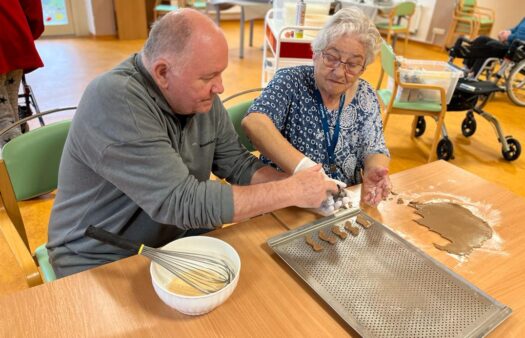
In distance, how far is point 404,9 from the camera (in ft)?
18.8

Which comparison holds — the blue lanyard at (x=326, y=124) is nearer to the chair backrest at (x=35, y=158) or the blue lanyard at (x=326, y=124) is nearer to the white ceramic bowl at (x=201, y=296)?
the white ceramic bowl at (x=201, y=296)

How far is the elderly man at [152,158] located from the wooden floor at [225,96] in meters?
0.31

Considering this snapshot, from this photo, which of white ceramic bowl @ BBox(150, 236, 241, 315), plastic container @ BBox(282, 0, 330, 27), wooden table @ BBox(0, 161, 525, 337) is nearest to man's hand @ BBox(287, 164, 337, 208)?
wooden table @ BBox(0, 161, 525, 337)

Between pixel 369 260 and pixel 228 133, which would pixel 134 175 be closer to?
pixel 228 133

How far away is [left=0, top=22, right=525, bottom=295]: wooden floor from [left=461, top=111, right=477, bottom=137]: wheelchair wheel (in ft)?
0.18

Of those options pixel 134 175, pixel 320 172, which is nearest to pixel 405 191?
pixel 320 172

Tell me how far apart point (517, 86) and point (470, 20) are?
158 cm

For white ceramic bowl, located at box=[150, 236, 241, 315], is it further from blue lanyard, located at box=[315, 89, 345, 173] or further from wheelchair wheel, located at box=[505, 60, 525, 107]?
wheelchair wheel, located at box=[505, 60, 525, 107]

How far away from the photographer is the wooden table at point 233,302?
0.72 m

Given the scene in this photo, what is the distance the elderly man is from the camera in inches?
33.1

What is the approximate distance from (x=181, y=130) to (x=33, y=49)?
148cm

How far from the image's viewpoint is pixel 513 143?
10.2ft

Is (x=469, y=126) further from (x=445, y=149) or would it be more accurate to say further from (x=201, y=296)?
(x=201, y=296)

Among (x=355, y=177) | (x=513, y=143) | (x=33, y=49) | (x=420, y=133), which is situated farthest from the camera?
(x=420, y=133)
